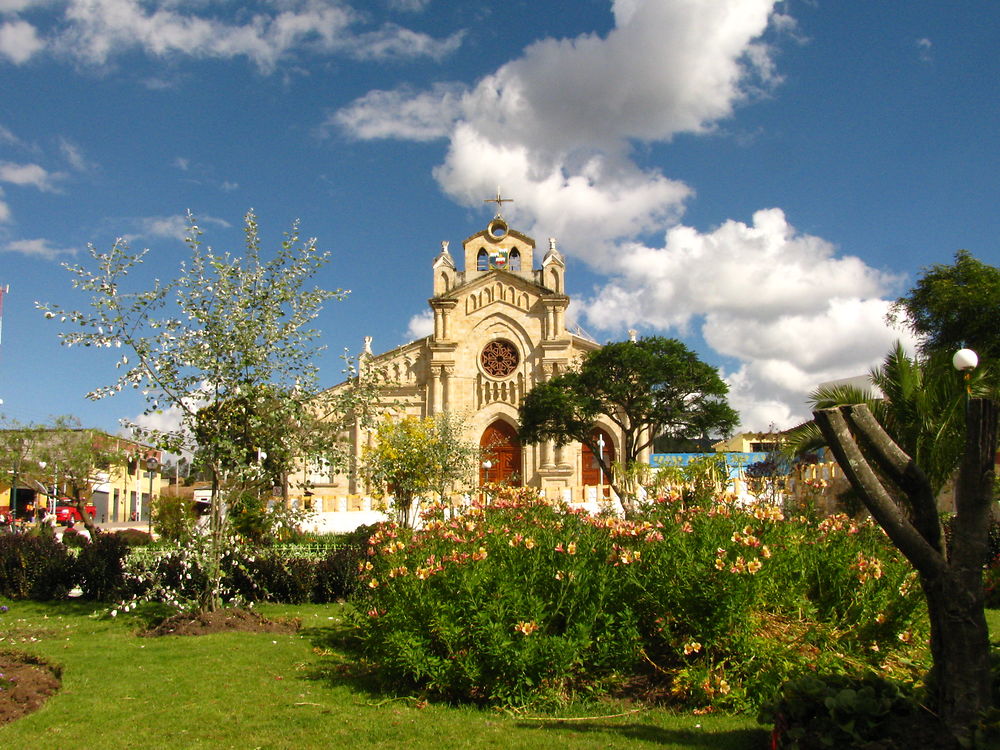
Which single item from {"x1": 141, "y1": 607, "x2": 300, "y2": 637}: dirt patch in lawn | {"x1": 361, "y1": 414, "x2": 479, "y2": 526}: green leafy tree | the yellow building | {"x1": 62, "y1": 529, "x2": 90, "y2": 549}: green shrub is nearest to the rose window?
{"x1": 361, "y1": 414, "x2": 479, "y2": 526}: green leafy tree

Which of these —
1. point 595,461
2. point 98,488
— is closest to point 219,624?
point 595,461

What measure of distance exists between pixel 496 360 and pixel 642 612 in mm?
31013

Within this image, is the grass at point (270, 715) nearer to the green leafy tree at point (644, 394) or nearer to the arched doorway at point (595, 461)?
the green leafy tree at point (644, 394)

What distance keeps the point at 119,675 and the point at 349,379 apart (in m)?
4.95

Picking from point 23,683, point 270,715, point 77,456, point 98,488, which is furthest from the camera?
point 98,488

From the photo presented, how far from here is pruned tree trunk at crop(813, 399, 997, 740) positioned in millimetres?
4020

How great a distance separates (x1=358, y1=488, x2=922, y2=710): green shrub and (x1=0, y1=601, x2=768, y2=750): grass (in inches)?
13.7

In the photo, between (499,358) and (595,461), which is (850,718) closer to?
(595,461)

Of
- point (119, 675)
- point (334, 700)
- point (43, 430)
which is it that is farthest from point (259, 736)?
point (43, 430)

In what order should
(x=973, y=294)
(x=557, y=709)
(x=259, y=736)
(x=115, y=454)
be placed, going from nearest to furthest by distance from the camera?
(x=259, y=736) < (x=557, y=709) < (x=973, y=294) < (x=115, y=454)

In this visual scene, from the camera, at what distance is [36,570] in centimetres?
1330

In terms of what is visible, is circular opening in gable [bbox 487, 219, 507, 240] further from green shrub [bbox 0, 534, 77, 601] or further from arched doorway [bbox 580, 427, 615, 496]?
green shrub [bbox 0, 534, 77, 601]

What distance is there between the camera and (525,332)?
122 ft

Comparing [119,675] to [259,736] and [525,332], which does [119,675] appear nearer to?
[259,736]
